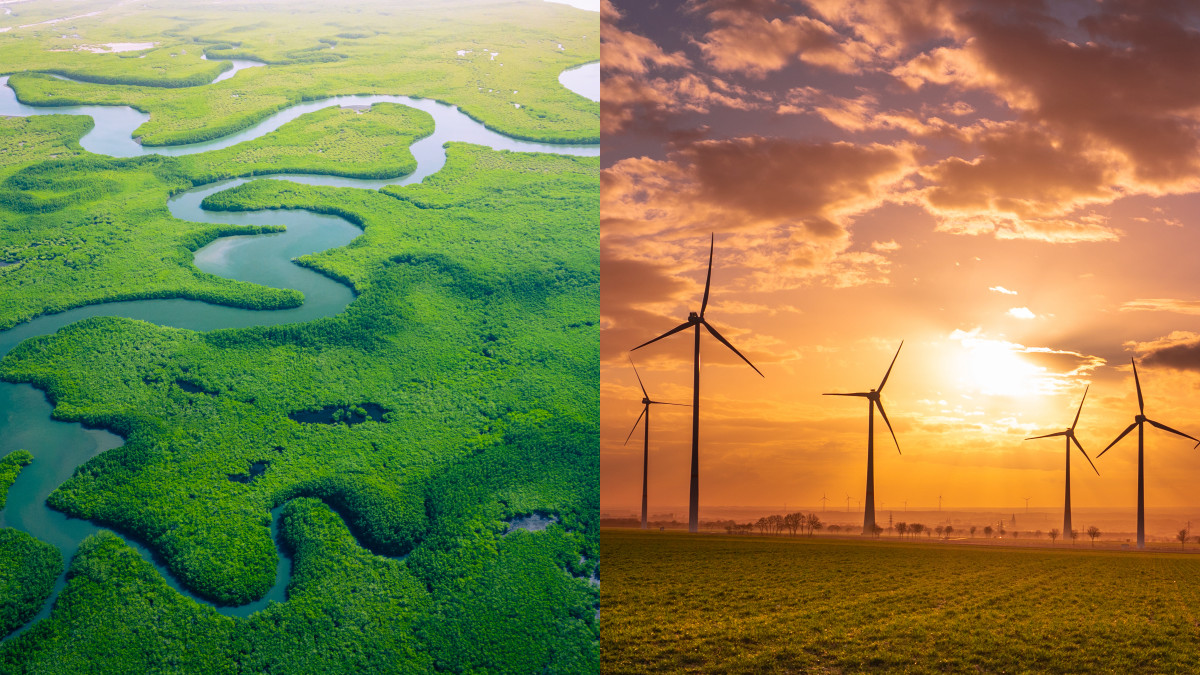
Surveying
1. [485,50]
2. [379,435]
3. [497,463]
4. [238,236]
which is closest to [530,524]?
[497,463]

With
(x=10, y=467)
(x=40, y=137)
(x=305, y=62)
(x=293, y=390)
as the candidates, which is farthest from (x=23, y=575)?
(x=305, y=62)

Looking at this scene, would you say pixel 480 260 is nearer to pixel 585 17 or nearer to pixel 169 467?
pixel 169 467

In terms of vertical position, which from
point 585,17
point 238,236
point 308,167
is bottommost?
point 238,236

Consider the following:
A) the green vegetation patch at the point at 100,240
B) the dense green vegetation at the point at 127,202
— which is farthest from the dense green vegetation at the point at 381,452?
the dense green vegetation at the point at 127,202

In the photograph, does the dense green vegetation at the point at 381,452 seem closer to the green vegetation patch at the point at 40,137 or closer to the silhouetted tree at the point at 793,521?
the green vegetation patch at the point at 40,137

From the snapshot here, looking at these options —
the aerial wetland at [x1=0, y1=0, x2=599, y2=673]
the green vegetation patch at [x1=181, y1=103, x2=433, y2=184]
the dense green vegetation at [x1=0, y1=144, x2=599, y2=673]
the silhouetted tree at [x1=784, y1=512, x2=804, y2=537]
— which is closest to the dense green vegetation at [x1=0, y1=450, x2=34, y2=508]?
the aerial wetland at [x1=0, y1=0, x2=599, y2=673]

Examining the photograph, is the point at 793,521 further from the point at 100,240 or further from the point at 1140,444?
the point at 100,240

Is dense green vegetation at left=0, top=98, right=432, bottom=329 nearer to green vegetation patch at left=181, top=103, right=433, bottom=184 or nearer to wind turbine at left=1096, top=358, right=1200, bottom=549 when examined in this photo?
green vegetation patch at left=181, top=103, right=433, bottom=184
